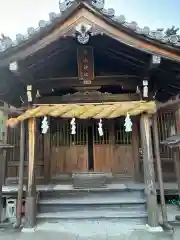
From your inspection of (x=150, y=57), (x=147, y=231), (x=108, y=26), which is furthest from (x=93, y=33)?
(x=147, y=231)

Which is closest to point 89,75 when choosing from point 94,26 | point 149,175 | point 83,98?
point 83,98

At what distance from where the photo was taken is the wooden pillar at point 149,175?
5.81 m

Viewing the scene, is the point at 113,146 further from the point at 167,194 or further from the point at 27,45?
the point at 27,45

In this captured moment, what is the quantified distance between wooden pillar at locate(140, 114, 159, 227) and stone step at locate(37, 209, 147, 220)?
58 centimetres

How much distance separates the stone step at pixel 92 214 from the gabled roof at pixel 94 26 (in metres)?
4.18

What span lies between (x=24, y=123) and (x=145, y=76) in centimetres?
351

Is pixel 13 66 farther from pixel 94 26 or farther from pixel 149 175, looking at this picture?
pixel 149 175

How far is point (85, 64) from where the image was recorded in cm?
635

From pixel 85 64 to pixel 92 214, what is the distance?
13.5 ft

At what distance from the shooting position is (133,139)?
936cm

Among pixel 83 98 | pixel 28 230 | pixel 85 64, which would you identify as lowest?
pixel 28 230

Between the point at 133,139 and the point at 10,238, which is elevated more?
the point at 133,139

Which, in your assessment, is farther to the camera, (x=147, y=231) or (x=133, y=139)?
(x=133, y=139)

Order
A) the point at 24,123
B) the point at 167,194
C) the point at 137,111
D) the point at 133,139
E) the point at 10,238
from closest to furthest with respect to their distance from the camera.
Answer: the point at 10,238, the point at 137,111, the point at 24,123, the point at 167,194, the point at 133,139
